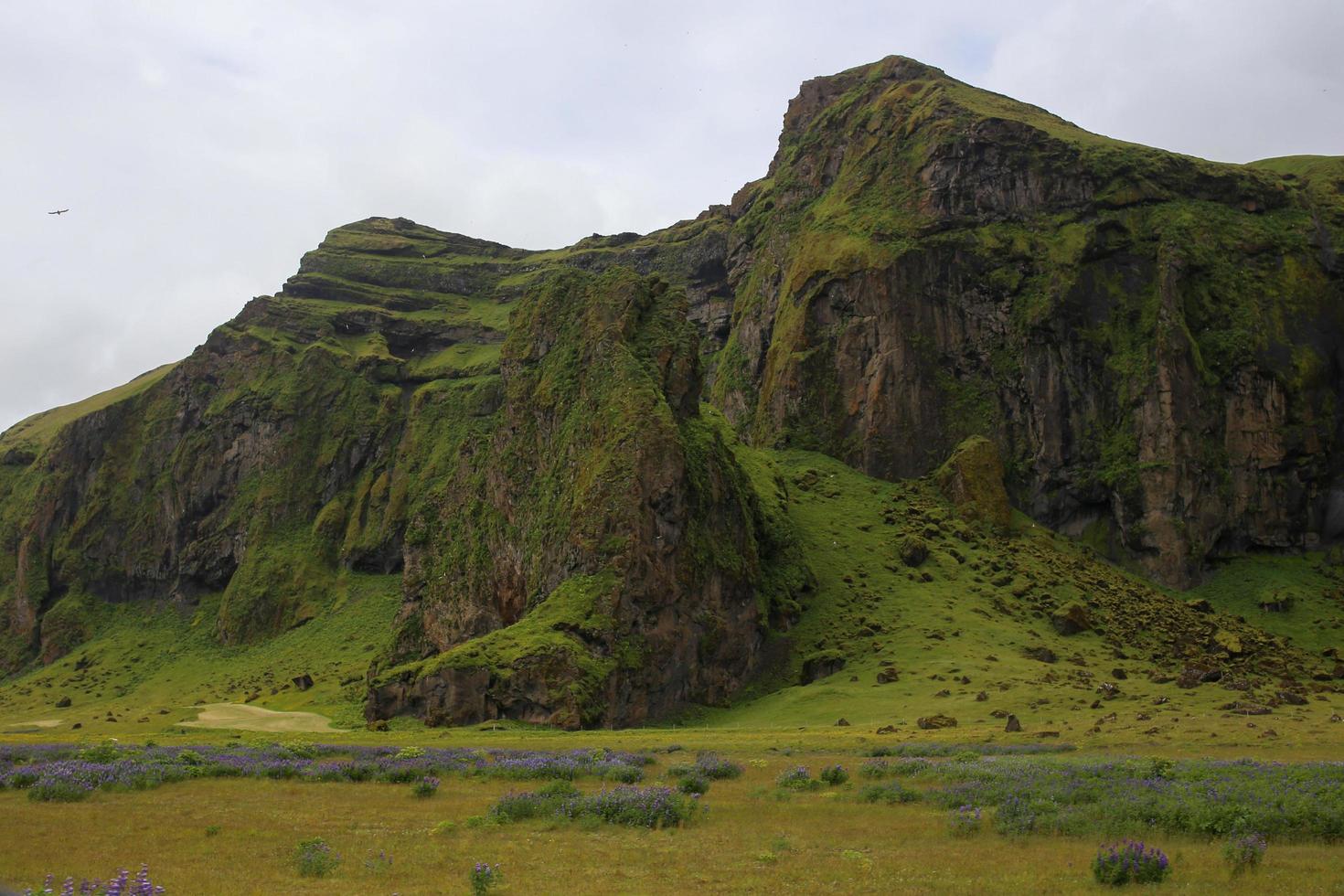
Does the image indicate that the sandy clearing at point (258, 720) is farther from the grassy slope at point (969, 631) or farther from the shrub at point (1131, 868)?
the shrub at point (1131, 868)

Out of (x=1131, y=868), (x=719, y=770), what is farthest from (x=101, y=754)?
(x=1131, y=868)

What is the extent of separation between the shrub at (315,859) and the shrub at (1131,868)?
15.0 metres

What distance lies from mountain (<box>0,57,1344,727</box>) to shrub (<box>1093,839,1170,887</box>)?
160 feet

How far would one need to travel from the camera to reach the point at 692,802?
90.3ft

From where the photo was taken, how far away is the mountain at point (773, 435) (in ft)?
266

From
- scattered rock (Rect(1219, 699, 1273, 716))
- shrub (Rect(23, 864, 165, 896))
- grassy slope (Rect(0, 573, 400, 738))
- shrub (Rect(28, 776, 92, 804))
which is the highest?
shrub (Rect(23, 864, 165, 896))

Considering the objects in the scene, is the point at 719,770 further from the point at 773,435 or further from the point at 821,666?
the point at 773,435

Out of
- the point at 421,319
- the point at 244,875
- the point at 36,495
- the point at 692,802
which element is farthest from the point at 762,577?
the point at 36,495

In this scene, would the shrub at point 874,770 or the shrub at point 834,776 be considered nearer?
the shrub at point 834,776

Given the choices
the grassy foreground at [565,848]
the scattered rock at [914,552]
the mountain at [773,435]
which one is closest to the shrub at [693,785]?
the grassy foreground at [565,848]

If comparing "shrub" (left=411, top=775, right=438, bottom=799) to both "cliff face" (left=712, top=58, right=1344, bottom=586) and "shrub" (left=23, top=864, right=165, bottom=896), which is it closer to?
"shrub" (left=23, top=864, right=165, bottom=896)

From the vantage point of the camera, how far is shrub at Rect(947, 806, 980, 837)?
77.9 feet

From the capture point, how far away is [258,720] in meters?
78.8

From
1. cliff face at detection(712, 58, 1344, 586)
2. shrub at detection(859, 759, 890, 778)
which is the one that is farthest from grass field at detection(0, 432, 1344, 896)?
cliff face at detection(712, 58, 1344, 586)
